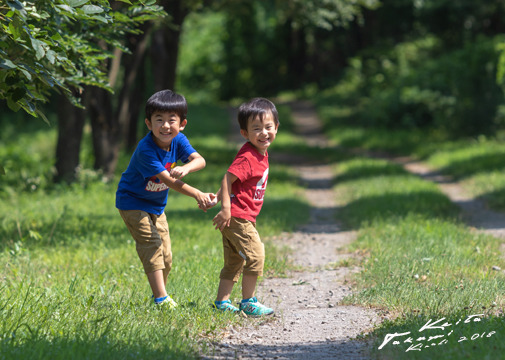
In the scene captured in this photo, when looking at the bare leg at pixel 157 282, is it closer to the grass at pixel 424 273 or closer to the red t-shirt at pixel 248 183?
the red t-shirt at pixel 248 183

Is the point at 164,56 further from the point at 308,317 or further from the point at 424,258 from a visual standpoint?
the point at 308,317

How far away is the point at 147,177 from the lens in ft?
17.8

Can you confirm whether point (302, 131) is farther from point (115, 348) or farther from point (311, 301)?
point (115, 348)

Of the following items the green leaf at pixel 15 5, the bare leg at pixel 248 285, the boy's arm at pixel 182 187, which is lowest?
the bare leg at pixel 248 285

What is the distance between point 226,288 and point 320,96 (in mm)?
34977


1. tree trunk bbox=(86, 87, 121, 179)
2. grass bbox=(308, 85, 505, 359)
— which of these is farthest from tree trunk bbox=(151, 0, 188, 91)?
grass bbox=(308, 85, 505, 359)

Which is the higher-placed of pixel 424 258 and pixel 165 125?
pixel 165 125

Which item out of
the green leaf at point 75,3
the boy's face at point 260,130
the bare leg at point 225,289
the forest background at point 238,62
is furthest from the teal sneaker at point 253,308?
the green leaf at point 75,3

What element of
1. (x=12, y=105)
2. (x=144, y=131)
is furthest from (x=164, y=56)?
(x=12, y=105)

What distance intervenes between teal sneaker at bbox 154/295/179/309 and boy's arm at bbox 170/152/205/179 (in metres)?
0.99

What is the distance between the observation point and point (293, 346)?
5012 mm

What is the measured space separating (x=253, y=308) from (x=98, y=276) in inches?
74.5

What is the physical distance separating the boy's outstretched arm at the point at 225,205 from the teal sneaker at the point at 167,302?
0.71m

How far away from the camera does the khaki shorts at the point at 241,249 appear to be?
18.0 ft
